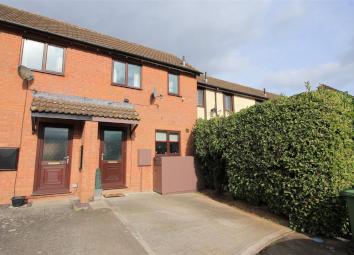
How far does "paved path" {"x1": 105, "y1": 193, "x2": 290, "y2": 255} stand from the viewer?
4973 mm

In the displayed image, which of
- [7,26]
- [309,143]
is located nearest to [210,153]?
[309,143]

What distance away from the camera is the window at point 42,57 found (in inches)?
341

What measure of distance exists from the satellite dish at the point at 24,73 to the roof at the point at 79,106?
607mm

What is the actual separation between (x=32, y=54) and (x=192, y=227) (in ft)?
27.6

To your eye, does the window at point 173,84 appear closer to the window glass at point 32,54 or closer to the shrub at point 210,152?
the shrub at point 210,152

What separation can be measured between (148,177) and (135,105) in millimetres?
3374

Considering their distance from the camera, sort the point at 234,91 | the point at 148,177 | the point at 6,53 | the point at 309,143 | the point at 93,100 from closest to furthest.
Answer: the point at 309,143 < the point at 6,53 < the point at 93,100 < the point at 148,177 < the point at 234,91

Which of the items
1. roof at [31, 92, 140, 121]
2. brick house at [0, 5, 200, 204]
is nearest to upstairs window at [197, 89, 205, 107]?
brick house at [0, 5, 200, 204]

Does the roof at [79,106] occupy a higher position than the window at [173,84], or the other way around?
the window at [173,84]

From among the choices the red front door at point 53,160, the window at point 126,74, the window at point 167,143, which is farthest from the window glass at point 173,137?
the red front door at point 53,160

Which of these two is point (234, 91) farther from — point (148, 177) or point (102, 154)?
point (102, 154)

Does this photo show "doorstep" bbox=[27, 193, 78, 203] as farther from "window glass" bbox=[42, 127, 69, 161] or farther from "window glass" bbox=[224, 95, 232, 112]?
"window glass" bbox=[224, 95, 232, 112]

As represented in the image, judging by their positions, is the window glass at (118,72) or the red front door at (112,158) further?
the window glass at (118,72)

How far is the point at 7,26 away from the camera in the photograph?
8352 millimetres
